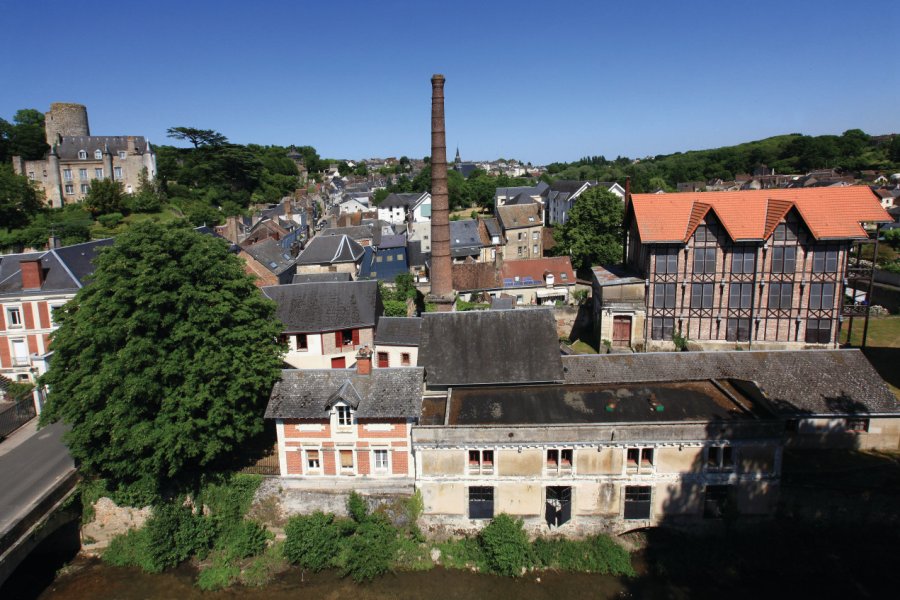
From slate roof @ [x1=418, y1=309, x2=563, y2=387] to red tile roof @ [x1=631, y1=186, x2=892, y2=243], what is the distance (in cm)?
966

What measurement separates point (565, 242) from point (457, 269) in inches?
518

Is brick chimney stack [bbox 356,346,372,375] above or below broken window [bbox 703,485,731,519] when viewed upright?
above

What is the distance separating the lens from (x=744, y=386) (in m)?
23.7

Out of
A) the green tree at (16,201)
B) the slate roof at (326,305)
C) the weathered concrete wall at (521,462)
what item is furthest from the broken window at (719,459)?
the green tree at (16,201)

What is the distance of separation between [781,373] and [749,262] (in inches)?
324

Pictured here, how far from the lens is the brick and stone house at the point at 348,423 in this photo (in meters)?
21.9

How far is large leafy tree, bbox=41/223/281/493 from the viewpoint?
67.0 ft

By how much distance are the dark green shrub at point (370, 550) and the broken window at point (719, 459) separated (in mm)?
12552

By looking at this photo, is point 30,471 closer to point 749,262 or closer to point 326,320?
point 326,320

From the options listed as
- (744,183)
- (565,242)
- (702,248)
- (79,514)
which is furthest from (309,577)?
(744,183)

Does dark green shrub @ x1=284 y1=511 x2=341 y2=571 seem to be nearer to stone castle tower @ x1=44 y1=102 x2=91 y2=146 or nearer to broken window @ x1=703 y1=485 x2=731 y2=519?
broken window @ x1=703 y1=485 x2=731 y2=519

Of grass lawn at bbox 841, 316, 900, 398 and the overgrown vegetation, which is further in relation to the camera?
grass lawn at bbox 841, 316, 900, 398

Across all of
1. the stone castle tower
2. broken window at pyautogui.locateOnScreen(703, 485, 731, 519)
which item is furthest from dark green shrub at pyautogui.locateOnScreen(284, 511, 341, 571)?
the stone castle tower

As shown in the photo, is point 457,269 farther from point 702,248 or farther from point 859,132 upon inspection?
point 859,132
